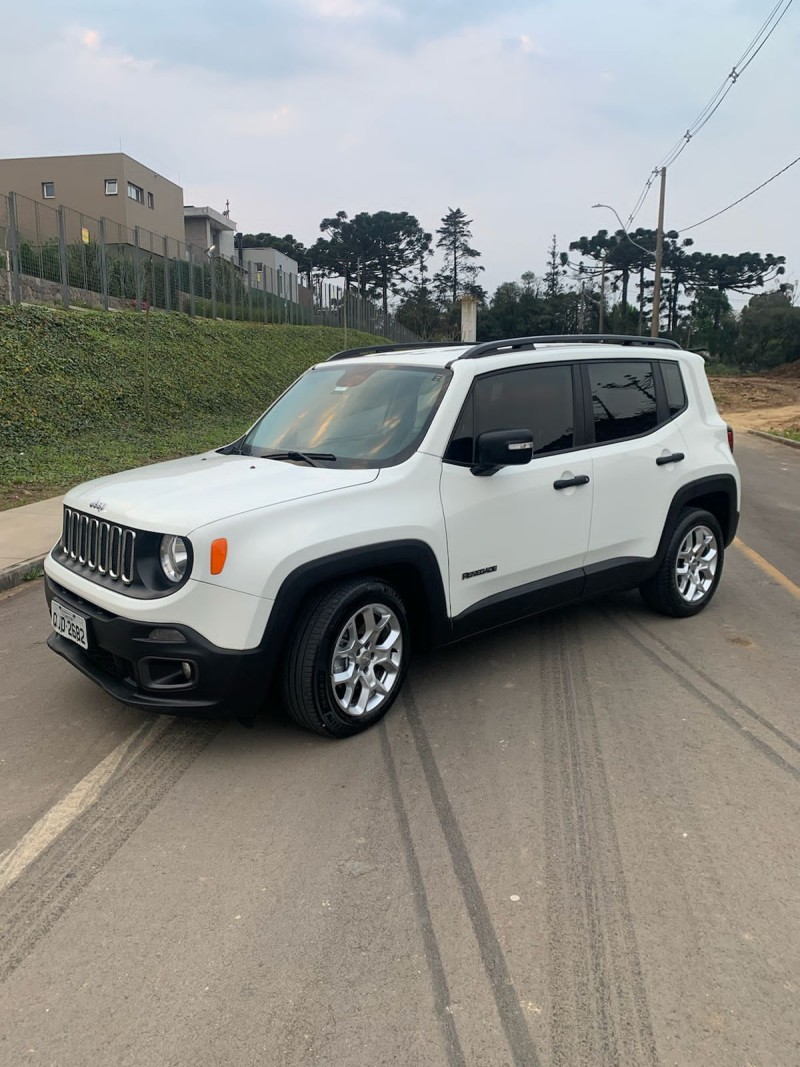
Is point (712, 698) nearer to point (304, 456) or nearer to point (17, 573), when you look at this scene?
point (304, 456)

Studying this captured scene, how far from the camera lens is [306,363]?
30.3 m

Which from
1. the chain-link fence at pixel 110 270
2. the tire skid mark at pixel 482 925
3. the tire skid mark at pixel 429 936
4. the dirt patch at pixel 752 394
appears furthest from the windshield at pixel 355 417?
the dirt patch at pixel 752 394

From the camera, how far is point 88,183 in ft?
160

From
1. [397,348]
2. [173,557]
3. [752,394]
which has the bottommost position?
[752,394]

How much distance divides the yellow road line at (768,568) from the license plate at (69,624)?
205 inches

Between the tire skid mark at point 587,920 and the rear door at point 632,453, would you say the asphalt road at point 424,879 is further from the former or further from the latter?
the rear door at point 632,453

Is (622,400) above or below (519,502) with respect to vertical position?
above

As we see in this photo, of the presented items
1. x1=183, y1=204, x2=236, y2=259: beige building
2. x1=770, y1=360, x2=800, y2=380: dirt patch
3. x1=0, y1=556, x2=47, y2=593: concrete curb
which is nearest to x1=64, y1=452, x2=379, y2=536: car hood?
A: x1=0, y1=556, x2=47, y2=593: concrete curb

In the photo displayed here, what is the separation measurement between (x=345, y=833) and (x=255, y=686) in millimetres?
763

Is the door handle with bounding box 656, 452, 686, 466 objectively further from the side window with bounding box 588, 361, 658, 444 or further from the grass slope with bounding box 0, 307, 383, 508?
the grass slope with bounding box 0, 307, 383, 508

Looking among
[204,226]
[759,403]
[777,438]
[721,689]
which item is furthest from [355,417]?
[204,226]

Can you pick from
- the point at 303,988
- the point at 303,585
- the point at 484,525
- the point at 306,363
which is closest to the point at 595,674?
the point at 484,525

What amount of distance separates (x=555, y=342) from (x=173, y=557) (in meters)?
2.92

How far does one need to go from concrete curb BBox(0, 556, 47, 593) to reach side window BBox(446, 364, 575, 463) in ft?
14.5
